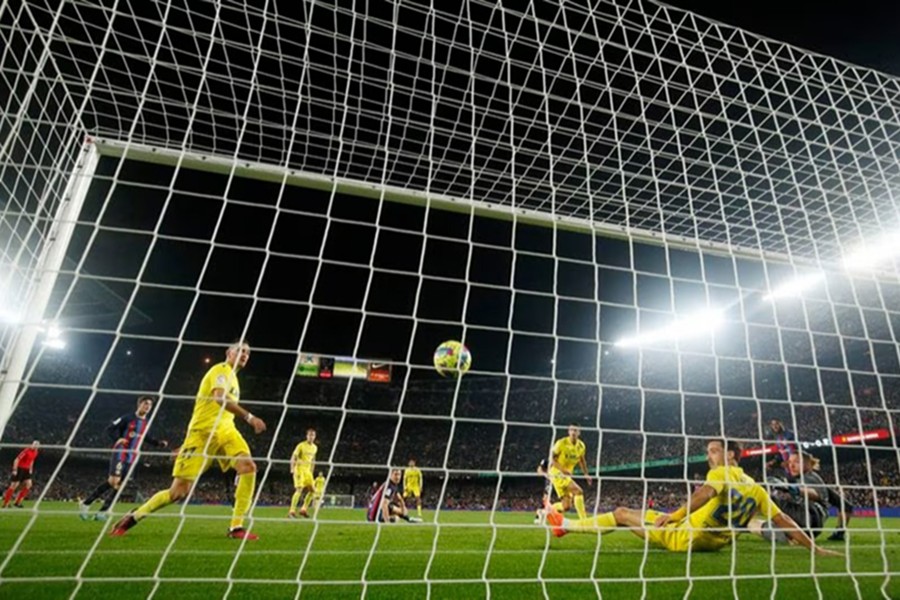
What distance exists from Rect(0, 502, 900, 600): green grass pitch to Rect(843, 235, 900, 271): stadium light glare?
7.18 ft

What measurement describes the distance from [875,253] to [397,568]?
5.91m

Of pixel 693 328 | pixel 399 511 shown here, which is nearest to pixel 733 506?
pixel 399 511

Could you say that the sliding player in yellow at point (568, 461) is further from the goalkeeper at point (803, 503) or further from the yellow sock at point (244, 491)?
the yellow sock at point (244, 491)

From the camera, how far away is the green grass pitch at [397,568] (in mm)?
2678

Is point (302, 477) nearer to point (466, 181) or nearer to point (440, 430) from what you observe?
point (466, 181)

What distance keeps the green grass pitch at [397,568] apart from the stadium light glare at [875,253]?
219cm

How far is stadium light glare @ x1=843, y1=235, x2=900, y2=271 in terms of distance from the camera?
4.63 metres

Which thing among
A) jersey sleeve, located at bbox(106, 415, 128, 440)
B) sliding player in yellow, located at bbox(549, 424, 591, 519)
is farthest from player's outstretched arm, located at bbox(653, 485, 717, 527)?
jersey sleeve, located at bbox(106, 415, 128, 440)

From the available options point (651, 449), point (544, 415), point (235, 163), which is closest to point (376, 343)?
point (544, 415)

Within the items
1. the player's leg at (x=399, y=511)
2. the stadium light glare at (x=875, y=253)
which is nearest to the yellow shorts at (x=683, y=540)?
the stadium light glare at (x=875, y=253)

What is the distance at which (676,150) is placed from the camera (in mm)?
5027

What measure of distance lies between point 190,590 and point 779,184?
19.5 ft

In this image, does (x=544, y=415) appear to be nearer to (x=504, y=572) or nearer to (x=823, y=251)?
(x=823, y=251)

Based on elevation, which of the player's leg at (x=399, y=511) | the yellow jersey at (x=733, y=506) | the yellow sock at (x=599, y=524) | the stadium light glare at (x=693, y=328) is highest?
the stadium light glare at (x=693, y=328)
